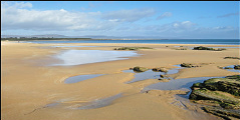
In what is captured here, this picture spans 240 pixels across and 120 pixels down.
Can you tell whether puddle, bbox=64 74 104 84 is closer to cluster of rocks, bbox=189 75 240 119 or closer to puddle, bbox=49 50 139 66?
puddle, bbox=49 50 139 66

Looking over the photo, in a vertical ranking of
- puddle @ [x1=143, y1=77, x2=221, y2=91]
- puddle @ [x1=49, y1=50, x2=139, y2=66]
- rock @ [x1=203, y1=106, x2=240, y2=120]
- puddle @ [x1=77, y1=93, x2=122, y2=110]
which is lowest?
puddle @ [x1=77, y1=93, x2=122, y2=110]

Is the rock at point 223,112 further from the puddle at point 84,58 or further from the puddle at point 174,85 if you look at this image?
the puddle at point 84,58

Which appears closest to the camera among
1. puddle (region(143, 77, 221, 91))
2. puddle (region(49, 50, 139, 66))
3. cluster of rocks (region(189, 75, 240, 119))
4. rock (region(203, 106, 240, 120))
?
rock (region(203, 106, 240, 120))

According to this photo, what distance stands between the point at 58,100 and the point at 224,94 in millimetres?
5773

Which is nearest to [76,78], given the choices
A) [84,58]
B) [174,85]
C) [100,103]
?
[100,103]

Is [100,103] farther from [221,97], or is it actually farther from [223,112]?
[221,97]

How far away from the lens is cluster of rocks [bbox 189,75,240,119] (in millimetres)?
5754

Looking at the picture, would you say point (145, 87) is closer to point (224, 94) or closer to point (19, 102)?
point (224, 94)

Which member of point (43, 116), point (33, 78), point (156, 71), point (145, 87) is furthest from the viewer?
point (156, 71)

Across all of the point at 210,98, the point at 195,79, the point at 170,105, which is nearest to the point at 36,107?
the point at 170,105

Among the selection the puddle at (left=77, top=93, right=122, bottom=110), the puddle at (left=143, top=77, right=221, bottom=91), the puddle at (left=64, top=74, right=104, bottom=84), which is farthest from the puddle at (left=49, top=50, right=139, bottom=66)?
the puddle at (left=77, top=93, right=122, bottom=110)

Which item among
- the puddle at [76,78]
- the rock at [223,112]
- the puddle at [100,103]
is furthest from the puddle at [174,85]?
the puddle at [76,78]

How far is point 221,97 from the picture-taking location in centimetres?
668

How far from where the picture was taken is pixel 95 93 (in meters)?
7.86
